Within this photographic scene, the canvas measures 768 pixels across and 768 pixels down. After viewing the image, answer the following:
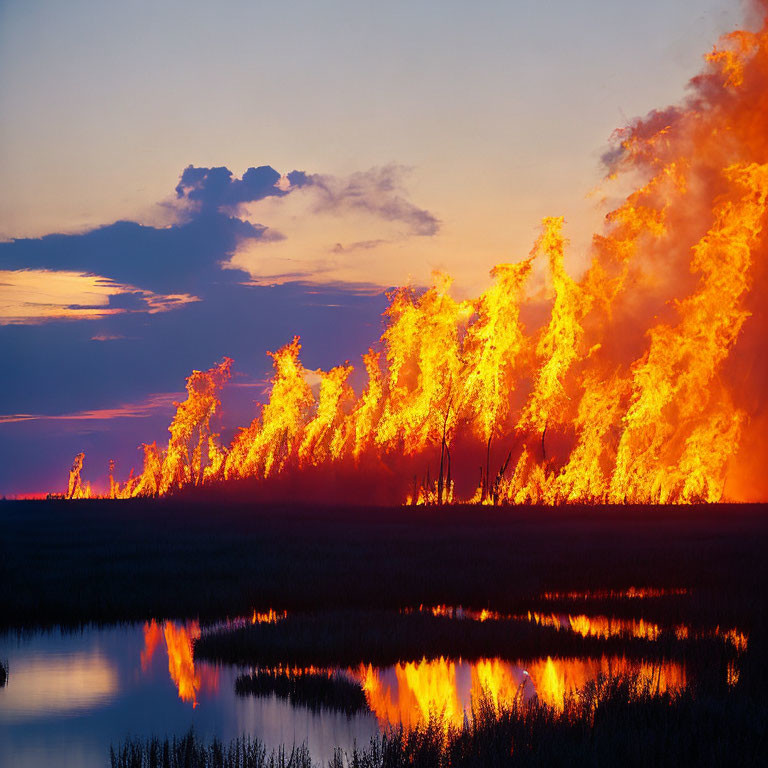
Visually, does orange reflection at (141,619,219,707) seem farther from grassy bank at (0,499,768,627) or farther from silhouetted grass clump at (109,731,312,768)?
silhouetted grass clump at (109,731,312,768)

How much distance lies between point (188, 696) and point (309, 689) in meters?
2.02

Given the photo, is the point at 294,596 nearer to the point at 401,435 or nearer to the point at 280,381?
the point at 401,435

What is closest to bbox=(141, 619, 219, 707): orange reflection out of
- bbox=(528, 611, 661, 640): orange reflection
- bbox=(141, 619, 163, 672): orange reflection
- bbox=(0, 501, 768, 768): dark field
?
bbox=(141, 619, 163, 672): orange reflection

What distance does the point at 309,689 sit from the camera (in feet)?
47.7

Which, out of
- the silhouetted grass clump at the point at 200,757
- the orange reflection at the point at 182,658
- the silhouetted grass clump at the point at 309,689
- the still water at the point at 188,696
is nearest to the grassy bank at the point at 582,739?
the silhouetted grass clump at the point at 200,757

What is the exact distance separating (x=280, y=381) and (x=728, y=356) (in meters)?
36.4

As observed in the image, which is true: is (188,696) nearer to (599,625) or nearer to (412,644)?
(412,644)

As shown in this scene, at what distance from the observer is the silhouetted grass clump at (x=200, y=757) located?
10359mm

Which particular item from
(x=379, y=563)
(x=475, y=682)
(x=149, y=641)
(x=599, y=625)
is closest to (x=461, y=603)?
(x=599, y=625)

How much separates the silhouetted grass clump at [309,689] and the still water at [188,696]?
16 centimetres

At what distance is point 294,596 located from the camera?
2348cm

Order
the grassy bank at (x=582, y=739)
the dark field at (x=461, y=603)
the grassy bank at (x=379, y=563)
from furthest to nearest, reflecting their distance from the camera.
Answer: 1. the grassy bank at (x=379, y=563)
2. the dark field at (x=461, y=603)
3. the grassy bank at (x=582, y=739)

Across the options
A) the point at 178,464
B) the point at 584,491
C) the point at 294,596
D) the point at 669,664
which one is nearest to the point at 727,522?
the point at 584,491

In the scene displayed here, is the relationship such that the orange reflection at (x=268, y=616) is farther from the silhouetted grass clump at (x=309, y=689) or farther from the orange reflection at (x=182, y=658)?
the silhouetted grass clump at (x=309, y=689)
